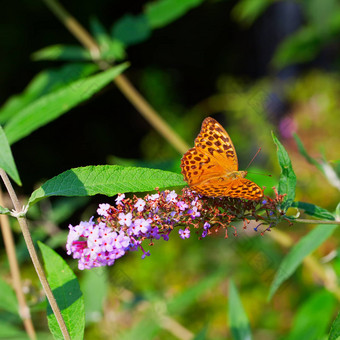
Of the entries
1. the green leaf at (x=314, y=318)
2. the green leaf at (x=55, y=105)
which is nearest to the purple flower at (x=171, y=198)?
the green leaf at (x=55, y=105)

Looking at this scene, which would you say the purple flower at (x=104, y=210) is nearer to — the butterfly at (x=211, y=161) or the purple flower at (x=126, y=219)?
the purple flower at (x=126, y=219)

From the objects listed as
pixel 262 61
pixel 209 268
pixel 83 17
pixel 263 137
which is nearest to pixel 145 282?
pixel 209 268

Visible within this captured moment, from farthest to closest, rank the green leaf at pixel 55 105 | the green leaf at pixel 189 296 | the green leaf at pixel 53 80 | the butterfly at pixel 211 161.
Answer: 1. the green leaf at pixel 53 80
2. the green leaf at pixel 189 296
3. the green leaf at pixel 55 105
4. the butterfly at pixel 211 161

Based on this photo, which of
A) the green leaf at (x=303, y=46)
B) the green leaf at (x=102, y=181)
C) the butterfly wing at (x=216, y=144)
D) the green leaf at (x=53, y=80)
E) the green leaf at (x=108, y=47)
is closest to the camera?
the green leaf at (x=102, y=181)

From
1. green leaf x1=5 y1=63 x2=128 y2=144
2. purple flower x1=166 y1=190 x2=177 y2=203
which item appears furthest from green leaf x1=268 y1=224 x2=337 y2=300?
green leaf x1=5 y1=63 x2=128 y2=144

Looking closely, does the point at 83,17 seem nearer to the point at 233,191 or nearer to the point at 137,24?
the point at 137,24

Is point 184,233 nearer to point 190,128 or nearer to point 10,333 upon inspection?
→ point 10,333

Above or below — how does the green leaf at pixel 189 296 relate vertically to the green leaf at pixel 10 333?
below

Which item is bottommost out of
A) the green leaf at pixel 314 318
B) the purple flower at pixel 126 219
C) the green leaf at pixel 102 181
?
the green leaf at pixel 314 318
